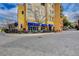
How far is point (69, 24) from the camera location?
306 centimetres

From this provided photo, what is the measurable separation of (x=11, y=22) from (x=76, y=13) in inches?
29.5

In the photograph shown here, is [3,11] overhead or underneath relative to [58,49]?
overhead

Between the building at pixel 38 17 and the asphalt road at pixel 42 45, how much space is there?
10 cm

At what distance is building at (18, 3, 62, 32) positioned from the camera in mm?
3033

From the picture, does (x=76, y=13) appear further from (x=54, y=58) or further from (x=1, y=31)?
(x=1, y=31)

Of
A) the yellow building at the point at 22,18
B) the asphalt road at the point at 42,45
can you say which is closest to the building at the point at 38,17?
the yellow building at the point at 22,18

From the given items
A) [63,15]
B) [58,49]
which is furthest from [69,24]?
[58,49]

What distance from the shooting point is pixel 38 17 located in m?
3.05

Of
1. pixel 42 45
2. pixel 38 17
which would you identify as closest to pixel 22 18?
pixel 38 17

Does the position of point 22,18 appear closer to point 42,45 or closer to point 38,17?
point 38,17

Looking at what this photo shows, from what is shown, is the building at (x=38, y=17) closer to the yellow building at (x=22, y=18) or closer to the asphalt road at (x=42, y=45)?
the yellow building at (x=22, y=18)

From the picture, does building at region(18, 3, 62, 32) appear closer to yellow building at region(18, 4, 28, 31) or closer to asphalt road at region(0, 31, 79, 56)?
yellow building at region(18, 4, 28, 31)

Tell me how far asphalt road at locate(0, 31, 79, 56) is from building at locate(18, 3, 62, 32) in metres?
0.10

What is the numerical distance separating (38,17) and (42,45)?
1.07 ft
